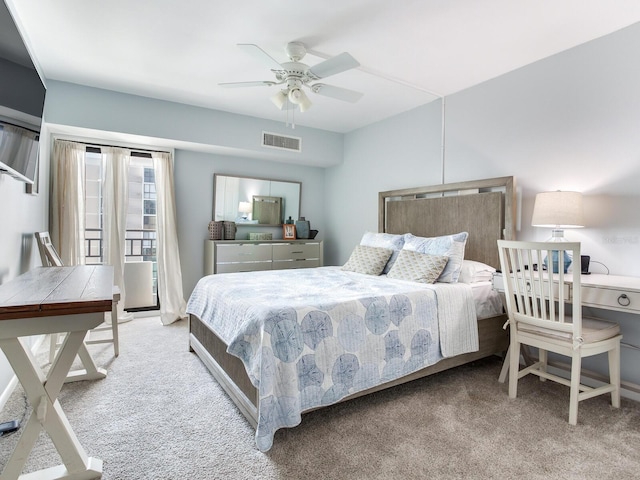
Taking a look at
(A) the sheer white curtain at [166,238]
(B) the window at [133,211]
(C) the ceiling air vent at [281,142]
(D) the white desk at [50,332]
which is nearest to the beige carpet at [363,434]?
(D) the white desk at [50,332]

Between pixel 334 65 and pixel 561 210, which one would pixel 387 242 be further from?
pixel 334 65

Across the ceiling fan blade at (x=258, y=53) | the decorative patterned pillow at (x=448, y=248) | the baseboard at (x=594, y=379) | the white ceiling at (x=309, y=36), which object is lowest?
the baseboard at (x=594, y=379)

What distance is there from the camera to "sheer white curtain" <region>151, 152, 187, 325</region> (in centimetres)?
430

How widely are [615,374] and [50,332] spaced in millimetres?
3143

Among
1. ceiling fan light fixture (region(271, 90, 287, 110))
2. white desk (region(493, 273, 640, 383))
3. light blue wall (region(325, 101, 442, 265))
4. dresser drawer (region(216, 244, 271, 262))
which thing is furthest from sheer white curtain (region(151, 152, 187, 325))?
white desk (region(493, 273, 640, 383))

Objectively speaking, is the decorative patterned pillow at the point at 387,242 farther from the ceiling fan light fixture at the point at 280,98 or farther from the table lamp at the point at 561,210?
the ceiling fan light fixture at the point at 280,98

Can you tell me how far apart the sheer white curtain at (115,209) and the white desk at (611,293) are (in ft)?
14.4

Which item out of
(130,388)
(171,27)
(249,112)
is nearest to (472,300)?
(130,388)

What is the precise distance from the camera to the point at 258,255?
15.6 feet

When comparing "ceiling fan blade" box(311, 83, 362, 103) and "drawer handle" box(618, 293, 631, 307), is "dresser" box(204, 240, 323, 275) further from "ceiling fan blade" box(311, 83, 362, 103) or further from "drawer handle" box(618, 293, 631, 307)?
"drawer handle" box(618, 293, 631, 307)

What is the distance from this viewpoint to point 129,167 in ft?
14.2

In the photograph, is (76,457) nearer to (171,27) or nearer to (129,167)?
(171,27)

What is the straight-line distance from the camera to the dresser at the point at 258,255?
4.48 metres

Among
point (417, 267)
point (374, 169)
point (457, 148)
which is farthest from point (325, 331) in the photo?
point (374, 169)
